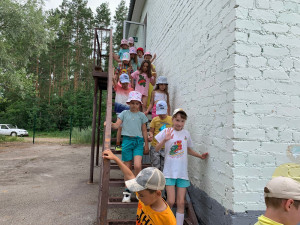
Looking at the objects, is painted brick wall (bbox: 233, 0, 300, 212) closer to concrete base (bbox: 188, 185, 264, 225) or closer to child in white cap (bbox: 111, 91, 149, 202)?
concrete base (bbox: 188, 185, 264, 225)

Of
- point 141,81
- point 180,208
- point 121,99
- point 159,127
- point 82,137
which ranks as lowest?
point 180,208

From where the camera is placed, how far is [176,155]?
3158 mm

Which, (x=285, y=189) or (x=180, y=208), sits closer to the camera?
(x=285, y=189)

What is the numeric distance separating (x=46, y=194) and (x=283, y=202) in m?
5.09

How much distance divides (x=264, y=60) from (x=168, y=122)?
5.63 feet

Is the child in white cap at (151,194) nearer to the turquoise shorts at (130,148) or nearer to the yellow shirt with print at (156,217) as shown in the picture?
the yellow shirt with print at (156,217)

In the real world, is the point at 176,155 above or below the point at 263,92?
below

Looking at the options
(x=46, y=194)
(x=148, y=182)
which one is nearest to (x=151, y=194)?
(x=148, y=182)

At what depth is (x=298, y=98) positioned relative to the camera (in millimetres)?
2641

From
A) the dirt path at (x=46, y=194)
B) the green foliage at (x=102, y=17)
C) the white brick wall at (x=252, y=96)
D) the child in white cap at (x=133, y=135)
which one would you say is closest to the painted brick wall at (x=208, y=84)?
the white brick wall at (x=252, y=96)

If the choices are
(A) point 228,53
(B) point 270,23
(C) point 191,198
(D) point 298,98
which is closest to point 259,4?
(B) point 270,23

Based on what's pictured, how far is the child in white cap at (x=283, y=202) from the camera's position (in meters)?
1.16

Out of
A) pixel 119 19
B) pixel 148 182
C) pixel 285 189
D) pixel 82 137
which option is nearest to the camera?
pixel 285 189

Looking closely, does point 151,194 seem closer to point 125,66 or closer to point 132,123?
point 132,123
